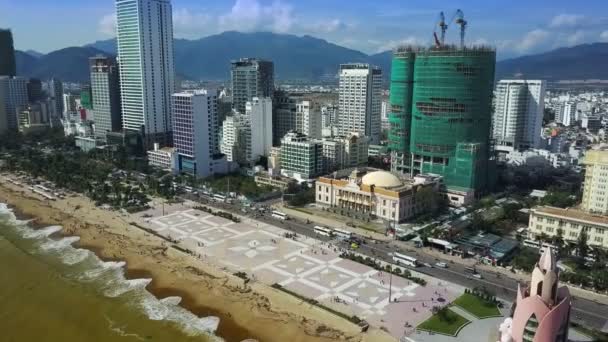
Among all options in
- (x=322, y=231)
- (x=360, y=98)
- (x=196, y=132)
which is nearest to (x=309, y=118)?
(x=360, y=98)

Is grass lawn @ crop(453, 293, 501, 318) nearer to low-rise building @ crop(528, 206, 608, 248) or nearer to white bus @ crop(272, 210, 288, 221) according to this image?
low-rise building @ crop(528, 206, 608, 248)

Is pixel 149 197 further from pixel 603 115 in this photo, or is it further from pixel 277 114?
pixel 603 115

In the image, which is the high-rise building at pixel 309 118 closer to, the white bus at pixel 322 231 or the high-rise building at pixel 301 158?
the high-rise building at pixel 301 158

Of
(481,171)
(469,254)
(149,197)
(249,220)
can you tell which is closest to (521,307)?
(469,254)

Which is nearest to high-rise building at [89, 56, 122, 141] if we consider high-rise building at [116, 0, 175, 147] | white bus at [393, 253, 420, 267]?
high-rise building at [116, 0, 175, 147]

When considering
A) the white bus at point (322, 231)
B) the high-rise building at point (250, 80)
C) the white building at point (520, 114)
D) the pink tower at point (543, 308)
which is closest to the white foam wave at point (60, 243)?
the white bus at point (322, 231)

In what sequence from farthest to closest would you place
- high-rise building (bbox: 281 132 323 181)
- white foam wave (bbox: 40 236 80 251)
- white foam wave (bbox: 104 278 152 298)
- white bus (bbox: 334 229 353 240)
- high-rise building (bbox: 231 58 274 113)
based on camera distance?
1. high-rise building (bbox: 231 58 274 113)
2. high-rise building (bbox: 281 132 323 181)
3. white bus (bbox: 334 229 353 240)
4. white foam wave (bbox: 40 236 80 251)
5. white foam wave (bbox: 104 278 152 298)
